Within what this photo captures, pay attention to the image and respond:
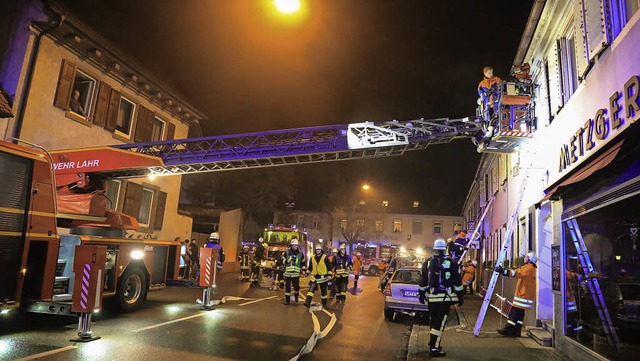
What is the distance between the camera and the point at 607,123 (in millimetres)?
5648

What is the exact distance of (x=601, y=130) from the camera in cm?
576

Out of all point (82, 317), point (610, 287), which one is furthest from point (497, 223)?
point (82, 317)

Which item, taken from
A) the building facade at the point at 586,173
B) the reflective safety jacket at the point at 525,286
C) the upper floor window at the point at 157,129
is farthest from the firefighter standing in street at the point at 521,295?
the upper floor window at the point at 157,129

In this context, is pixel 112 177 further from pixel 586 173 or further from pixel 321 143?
pixel 586 173

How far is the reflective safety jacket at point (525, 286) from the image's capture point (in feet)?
28.3

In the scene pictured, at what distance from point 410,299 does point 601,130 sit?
21.7 ft

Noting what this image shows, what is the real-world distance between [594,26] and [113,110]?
604 inches

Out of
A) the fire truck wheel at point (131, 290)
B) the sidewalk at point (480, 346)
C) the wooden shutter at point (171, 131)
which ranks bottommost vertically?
the sidewalk at point (480, 346)

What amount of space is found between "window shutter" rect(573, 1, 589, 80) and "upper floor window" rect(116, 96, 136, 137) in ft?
50.9

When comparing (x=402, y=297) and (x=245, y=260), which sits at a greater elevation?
(x=245, y=260)

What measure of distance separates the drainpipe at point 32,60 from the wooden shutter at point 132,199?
195 inches

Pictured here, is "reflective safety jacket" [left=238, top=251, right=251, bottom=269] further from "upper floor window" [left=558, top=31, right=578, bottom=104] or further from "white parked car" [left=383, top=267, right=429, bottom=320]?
"upper floor window" [left=558, top=31, right=578, bottom=104]

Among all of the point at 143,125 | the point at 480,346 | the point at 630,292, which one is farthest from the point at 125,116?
the point at 630,292

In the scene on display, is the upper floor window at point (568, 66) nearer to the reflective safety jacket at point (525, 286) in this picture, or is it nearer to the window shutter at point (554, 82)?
the window shutter at point (554, 82)
